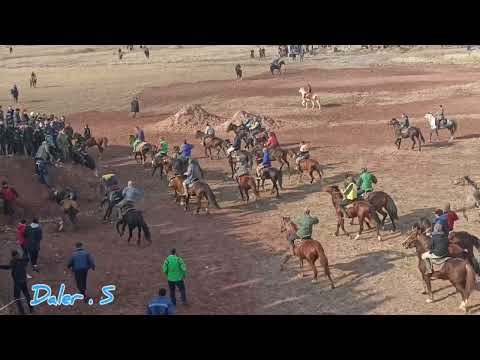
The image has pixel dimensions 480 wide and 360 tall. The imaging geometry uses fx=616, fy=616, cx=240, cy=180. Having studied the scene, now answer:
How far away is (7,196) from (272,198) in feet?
30.7

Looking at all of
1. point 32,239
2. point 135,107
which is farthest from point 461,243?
point 135,107

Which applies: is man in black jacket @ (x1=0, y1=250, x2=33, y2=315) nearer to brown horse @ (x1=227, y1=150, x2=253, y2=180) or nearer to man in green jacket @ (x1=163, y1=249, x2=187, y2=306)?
man in green jacket @ (x1=163, y1=249, x2=187, y2=306)

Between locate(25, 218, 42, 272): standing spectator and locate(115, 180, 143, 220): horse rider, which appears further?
locate(115, 180, 143, 220): horse rider

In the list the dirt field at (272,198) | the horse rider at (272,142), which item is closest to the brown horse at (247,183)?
the dirt field at (272,198)

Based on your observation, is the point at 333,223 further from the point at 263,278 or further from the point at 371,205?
the point at 263,278

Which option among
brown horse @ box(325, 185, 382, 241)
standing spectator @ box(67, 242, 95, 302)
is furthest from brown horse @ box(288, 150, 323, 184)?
standing spectator @ box(67, 242, 95, 302)

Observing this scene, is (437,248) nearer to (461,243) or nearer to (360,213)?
(461,243)

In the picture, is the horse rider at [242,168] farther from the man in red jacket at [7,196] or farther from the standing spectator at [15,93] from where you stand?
the standing spectator at [15,93]

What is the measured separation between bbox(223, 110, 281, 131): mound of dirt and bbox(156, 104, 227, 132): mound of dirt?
4.69 ft

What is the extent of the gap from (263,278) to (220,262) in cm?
173

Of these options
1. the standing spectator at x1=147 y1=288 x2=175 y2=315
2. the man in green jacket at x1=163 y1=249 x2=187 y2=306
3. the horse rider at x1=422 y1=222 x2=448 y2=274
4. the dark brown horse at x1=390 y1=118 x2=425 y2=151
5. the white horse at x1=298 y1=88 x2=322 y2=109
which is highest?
the white horse at x1=298 y1=88 x2=322 y2=109

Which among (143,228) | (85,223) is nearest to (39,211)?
(85,223)

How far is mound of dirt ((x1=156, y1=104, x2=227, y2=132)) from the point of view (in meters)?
37.4

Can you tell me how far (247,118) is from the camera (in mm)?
Result: 34938
